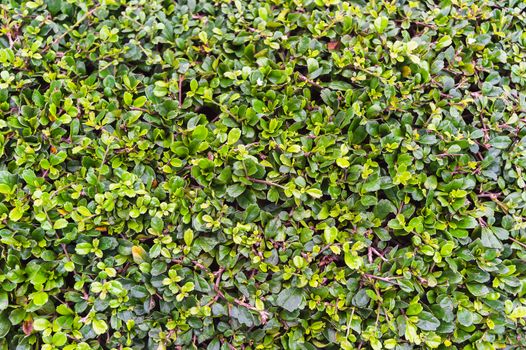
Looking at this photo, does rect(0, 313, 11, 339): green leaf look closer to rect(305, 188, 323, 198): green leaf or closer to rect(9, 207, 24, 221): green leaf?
rect(9, 207, 24, 221): green leaf

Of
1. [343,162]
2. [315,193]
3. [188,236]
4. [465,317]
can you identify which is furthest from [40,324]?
[465,317]

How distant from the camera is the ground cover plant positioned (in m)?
1.69

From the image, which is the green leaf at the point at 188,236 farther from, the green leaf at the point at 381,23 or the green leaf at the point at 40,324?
the green leaf at the point at 381,23

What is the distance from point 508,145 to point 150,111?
1452mm

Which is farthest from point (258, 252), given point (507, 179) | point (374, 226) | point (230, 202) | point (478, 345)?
point (507, 179)

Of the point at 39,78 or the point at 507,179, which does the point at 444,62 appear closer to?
the point at 507,179

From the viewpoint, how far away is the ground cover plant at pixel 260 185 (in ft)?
5.55

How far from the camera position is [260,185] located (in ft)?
5.84

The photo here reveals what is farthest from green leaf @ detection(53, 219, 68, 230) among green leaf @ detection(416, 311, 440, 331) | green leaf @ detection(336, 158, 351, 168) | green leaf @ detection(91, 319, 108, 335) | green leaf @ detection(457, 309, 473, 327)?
green leaf @ detection(457, 309, 473, 327)

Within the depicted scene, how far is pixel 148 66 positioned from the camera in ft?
6.77

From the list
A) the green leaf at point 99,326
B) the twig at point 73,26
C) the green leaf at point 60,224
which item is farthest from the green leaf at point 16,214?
the twig at point 73,26

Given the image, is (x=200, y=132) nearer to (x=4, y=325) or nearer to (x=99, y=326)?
(x=99, y=326)

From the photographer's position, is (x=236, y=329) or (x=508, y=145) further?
(x=508, y=145)

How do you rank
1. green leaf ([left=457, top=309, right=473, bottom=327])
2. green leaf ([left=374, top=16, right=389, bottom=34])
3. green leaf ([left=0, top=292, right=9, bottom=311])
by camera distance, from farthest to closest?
green leaf ([left=374, top=16, right=389, bottom=34]), green leaf ([left=457, top=309, right=473, bottom=327]), green leaf ([left=0, top=292, right=9, bottom=311])
